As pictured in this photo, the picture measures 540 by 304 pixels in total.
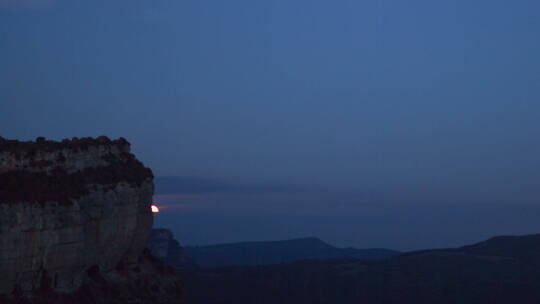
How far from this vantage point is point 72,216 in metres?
27.2

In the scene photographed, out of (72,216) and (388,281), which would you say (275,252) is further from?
(72,216)

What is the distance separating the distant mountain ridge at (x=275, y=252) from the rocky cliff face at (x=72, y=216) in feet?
429

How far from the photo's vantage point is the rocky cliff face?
24.8m

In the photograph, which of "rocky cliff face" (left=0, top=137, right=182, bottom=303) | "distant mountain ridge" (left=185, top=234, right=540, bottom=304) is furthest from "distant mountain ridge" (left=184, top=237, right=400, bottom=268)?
"rocky cliff face" (left=0, top=137, right=182, bottom=303)

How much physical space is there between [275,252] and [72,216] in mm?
162799

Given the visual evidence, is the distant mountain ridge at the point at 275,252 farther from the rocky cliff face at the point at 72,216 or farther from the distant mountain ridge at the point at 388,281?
the rocky cliff face at the point at 72,216

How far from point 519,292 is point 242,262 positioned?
92265 mm

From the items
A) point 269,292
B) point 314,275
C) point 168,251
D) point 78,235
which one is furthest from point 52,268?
point 168,251

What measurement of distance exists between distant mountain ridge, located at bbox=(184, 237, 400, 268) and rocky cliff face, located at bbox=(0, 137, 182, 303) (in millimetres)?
130673

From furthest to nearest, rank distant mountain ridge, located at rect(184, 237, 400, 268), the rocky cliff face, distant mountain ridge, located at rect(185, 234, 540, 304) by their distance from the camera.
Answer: distant mountain ridge, located at rect(184, 237, 400, 268) → distant mountain ridge, located at rect(185, 234, 540, 304) → the rocky cliff face

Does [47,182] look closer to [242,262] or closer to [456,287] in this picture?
[456,287]

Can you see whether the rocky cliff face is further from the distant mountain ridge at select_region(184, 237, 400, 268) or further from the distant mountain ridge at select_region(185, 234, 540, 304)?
the distant mountain ridge at select_region(184, 237, 400, 268)

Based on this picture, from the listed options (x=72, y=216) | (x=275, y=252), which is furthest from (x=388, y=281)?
(x=275, y=252)

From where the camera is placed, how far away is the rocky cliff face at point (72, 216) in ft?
81.4
